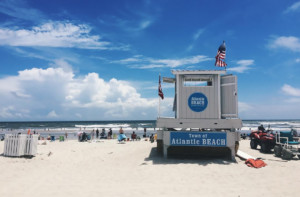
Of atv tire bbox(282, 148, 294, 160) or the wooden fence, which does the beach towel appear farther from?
the wooden fence

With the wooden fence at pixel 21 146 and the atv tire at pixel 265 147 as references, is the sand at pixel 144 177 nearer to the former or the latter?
the wooden fence at pixel 21 146

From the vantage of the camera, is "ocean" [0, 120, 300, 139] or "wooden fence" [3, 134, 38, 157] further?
"ocean" [0, 120, 300, 139]

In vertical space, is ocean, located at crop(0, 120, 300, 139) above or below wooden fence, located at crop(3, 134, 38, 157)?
below

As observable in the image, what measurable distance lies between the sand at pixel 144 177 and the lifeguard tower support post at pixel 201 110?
1.16 meters

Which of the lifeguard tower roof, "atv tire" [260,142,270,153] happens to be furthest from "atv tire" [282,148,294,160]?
the lifeguard tower roof

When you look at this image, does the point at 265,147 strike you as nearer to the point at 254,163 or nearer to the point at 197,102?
the point at 254,163

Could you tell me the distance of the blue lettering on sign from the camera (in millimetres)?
12055

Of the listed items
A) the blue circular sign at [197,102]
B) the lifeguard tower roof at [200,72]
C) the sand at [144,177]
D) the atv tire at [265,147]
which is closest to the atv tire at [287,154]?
the sand at [144,177]

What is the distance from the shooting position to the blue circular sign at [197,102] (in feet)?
41.5

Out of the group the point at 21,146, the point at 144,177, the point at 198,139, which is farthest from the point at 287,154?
the point at 21,146

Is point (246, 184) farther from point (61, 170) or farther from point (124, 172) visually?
point (61, 170)

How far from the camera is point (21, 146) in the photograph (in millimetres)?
13523

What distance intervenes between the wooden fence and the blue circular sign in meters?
9.28

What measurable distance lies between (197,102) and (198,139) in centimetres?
198
